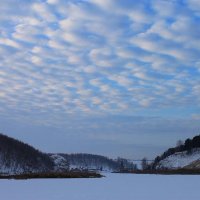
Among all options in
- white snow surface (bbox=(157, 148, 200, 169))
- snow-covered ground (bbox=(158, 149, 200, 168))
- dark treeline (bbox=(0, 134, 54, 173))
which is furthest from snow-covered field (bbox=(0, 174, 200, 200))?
snow-covered ground (bbox=(158, 149, 200, 168))

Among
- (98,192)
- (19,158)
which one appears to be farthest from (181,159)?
(98,192)

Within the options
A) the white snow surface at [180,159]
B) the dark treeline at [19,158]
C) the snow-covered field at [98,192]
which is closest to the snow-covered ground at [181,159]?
the white snow surface at [180,159]

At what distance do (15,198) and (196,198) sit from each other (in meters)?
10.6

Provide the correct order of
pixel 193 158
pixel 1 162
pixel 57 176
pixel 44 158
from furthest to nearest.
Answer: pixel 44 158 < pixel 193 158 < pixel 1 162 < pixel 57 176

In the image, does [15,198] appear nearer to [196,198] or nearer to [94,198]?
[94,198]

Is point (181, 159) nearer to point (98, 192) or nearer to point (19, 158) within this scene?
point (19, 158)

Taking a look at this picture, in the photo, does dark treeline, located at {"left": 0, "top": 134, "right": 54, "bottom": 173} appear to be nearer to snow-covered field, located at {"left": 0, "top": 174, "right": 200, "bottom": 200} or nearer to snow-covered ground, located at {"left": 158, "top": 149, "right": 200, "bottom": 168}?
snow-covered ground, located at {"left": 158, "top": 149, "right": 200, "bottom": 168}

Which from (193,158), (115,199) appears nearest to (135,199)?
(115,199)

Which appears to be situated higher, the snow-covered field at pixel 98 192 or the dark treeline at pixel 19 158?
the dark treeline at pixel 19 158

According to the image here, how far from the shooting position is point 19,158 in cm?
15212

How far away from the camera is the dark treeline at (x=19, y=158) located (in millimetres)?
142000

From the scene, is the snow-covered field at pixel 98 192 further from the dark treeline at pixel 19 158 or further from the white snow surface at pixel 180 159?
the white snow surface at pixel 180 159

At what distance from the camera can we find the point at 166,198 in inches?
1042

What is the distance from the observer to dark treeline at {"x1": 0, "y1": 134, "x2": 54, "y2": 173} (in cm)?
14200
